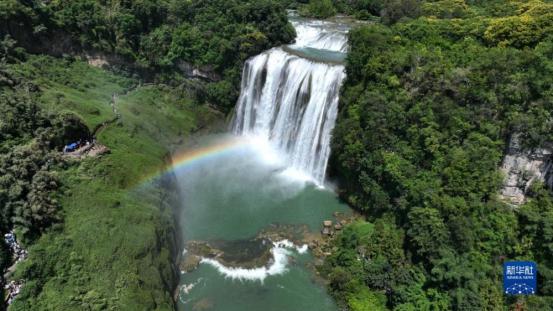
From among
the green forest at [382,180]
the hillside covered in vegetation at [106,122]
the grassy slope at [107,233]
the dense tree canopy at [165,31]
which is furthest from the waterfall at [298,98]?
the grassy slope at [107,233]

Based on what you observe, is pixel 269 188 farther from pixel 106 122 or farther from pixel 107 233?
pixel 107 233

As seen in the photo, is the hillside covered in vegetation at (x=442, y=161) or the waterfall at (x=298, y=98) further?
the waterfall at (x=298, y=98)

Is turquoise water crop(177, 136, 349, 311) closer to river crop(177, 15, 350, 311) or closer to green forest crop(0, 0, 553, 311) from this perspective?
river crop(177, 15, 350, 311)

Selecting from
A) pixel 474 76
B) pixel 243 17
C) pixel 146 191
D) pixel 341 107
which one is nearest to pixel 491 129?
pixel 474 76

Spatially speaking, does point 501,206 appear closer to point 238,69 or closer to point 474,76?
point 474,76

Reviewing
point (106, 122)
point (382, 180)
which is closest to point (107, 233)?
point (106, 122)

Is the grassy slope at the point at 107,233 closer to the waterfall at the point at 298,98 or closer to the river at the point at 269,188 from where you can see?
the river at the point at 269,188
